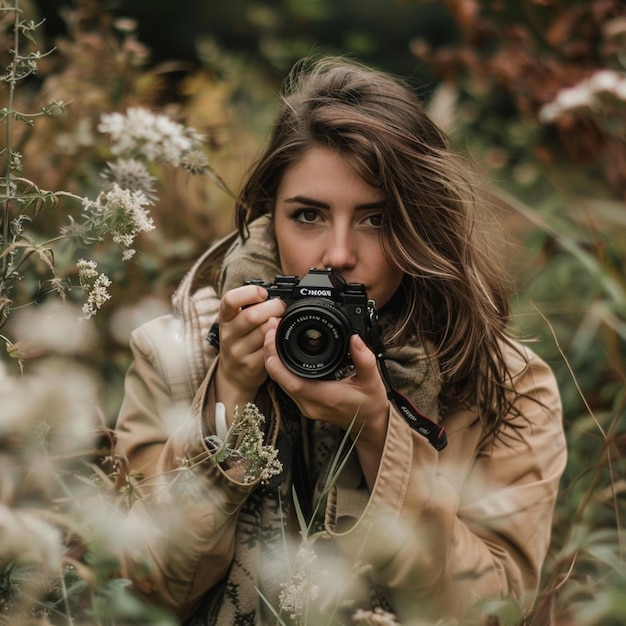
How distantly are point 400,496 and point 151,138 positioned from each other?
88 centimetres

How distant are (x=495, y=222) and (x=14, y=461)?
1154 mm

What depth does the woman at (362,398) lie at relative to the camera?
156cm

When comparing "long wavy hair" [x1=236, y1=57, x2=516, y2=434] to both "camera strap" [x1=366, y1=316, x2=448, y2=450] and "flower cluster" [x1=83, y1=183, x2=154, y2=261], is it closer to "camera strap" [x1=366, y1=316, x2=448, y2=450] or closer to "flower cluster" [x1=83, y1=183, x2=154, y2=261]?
"camera strap" [x1=366, y1=316, x2=448, y2=450]

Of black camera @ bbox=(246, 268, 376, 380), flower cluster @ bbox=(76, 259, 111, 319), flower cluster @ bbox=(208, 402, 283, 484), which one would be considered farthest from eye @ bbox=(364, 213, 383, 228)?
flower cluster @ bbox=(76, 259, 111, 319)

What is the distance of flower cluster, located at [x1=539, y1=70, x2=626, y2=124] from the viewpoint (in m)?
2.49

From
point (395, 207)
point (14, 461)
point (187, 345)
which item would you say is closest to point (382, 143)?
point (395, 207)

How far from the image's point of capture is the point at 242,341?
61.5 inches

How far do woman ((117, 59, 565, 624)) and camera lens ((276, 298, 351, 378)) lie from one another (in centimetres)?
2

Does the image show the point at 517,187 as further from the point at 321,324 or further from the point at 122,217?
the point at 122,217

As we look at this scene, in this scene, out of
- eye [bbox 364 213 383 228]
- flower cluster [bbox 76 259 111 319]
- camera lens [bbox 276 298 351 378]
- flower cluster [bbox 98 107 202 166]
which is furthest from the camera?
flower cluster [bbox 98 107 202 166]

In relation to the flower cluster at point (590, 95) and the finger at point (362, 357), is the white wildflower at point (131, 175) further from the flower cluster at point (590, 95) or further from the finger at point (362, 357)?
the flower cluster at point (590, 95)

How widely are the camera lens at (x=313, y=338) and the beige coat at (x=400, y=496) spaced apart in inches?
7.3

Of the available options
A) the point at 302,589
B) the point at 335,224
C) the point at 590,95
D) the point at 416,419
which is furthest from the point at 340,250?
the point at 590,95

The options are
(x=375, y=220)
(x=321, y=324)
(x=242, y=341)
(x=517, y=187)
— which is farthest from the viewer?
(x=517, y=187)
